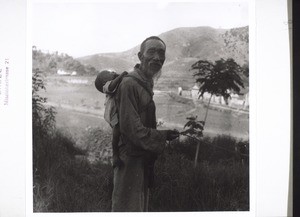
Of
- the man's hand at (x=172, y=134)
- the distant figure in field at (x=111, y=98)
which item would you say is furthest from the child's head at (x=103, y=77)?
the man's hand at (x=172, y=134)

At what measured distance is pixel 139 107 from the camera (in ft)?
7.08

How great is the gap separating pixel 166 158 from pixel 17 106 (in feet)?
3.07

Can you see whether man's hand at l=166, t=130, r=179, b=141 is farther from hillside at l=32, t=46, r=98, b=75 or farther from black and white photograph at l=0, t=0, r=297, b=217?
hillside at l=32, t=46, r=98, b=75

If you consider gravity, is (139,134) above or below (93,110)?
below

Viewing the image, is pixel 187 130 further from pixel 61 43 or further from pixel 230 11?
pixel 61 43

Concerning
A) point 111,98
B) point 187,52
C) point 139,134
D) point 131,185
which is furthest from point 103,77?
point 131,185

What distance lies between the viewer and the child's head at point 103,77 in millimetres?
2164

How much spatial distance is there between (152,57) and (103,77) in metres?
0.31

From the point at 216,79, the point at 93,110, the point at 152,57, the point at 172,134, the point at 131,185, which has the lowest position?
the point at 131,185

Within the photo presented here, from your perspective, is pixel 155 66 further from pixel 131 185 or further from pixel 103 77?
pixel 131 185

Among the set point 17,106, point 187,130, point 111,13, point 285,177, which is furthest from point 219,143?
point 17,106

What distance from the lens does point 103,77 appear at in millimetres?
2168

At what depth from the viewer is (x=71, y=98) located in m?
2.17

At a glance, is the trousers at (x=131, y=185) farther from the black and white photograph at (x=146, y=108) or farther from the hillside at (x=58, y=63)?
the hillside at (x=58, y=63)
